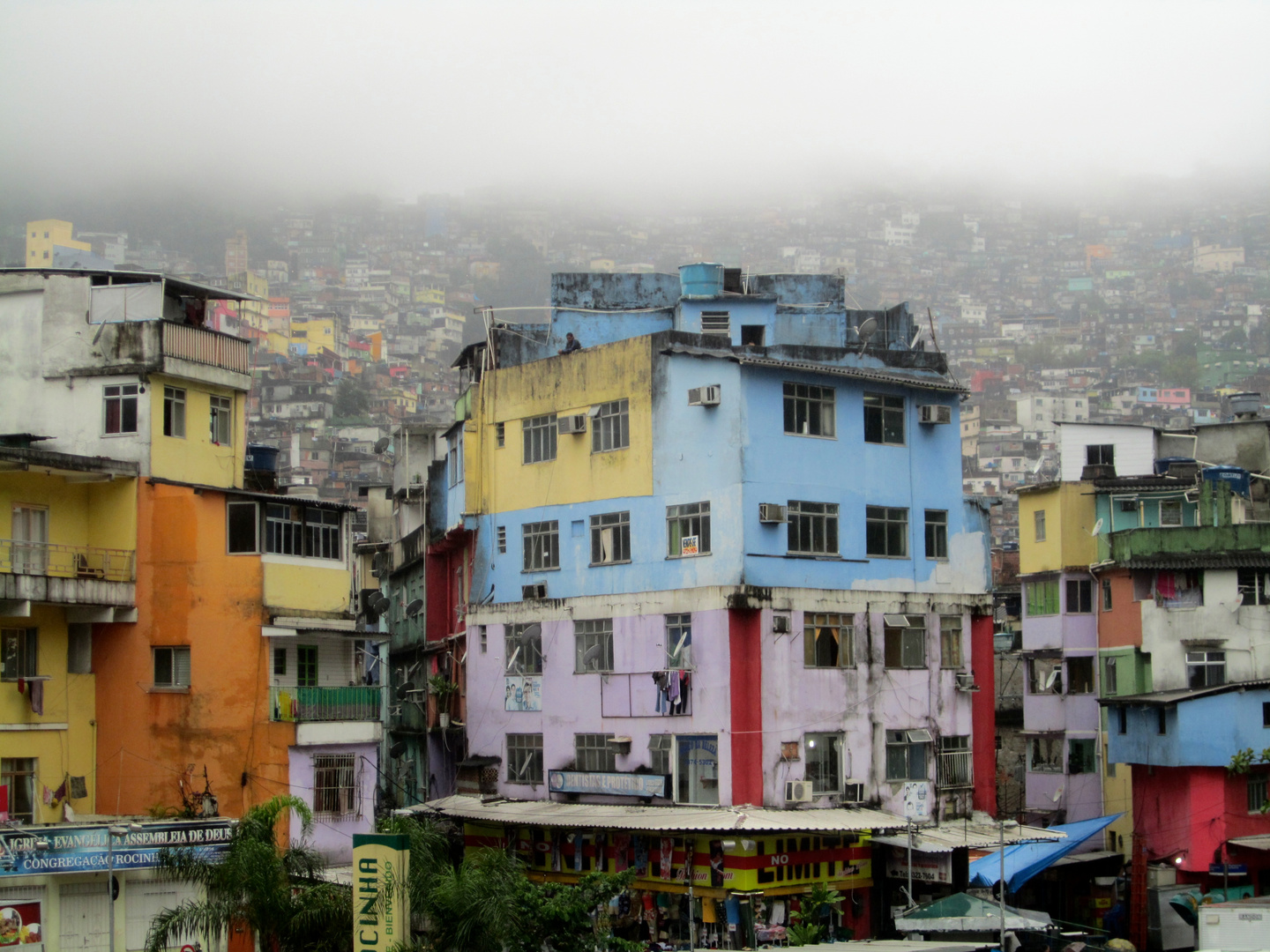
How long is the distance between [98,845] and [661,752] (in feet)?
37.1

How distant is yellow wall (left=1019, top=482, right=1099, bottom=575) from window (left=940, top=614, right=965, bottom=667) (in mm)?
11465

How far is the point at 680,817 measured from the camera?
32094 millimetres

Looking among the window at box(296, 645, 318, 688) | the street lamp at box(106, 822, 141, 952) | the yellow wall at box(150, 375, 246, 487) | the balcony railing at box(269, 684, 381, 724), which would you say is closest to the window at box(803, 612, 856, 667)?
the balcony railing at box(269, 684, 381, 724)

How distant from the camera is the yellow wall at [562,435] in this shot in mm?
35781

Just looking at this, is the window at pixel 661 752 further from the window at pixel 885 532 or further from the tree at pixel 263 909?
the tree at pixel 263 909

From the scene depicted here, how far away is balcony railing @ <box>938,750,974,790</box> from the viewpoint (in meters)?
35.6

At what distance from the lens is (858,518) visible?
35531 mm

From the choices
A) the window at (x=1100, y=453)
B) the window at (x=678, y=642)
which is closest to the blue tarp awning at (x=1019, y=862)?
the window at (x=678, y=642)

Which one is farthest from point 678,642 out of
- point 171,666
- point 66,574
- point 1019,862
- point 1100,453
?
point 1100,453

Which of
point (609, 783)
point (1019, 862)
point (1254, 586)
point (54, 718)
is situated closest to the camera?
point (54, 718)

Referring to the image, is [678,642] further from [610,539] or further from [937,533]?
[937,533]

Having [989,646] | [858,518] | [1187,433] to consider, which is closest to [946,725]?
[989,646]

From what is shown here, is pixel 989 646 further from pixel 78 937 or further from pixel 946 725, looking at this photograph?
pixel 78 937

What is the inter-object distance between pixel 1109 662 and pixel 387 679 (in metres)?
21.9
